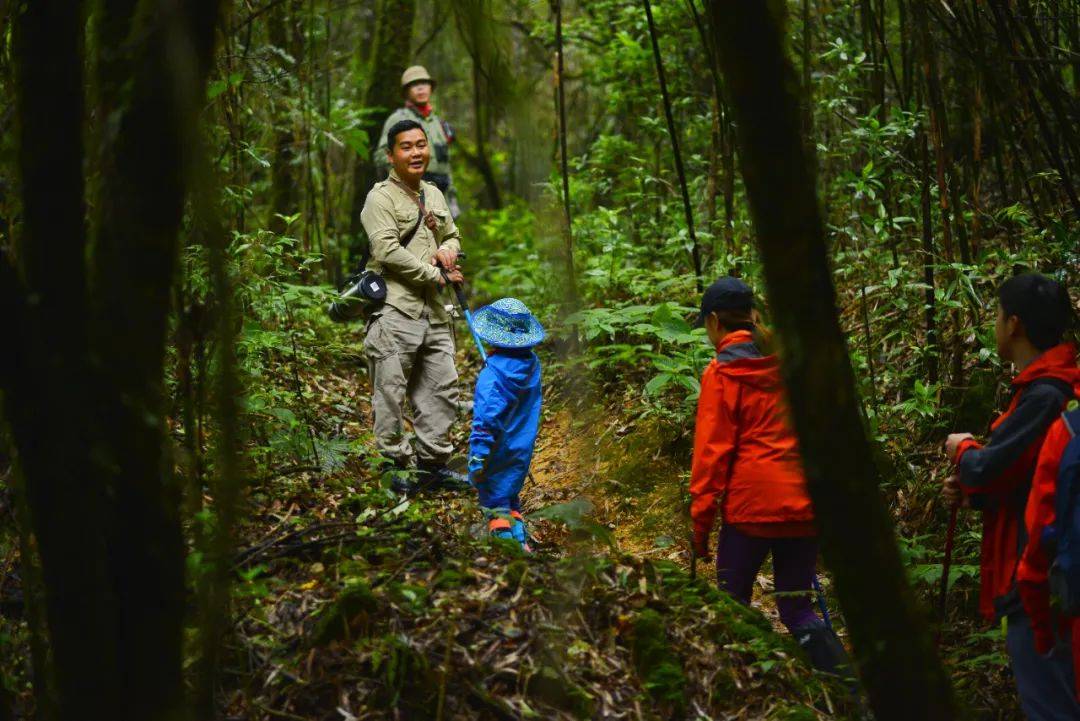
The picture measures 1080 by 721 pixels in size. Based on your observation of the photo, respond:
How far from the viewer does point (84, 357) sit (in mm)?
2611

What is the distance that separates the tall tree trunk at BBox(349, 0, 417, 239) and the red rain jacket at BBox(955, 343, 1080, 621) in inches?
379

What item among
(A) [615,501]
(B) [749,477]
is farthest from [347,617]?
(A) [615,501]

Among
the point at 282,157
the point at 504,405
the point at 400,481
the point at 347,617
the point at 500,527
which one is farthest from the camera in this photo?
the point at 282,157

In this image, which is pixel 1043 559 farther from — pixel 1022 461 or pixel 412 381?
pixel 412 381

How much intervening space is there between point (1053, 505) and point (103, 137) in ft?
9.49

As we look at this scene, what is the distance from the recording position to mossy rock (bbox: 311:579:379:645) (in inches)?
148

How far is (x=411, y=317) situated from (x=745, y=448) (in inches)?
114

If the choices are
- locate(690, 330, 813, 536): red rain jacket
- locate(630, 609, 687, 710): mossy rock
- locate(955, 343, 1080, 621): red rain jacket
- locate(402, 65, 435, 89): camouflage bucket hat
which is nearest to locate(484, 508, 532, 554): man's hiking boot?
locate(690, 330, 813, 536): red rain jacket

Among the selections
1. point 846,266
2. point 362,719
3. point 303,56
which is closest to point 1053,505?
point 362,719

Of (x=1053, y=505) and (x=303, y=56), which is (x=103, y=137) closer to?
(x=1053, y=505)

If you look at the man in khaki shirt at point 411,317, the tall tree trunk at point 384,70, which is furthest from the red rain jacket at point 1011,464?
the tall tree trunk at point 384,70

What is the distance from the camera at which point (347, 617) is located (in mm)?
3799

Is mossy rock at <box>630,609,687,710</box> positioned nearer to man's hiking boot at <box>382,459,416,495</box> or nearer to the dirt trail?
the dirt trail

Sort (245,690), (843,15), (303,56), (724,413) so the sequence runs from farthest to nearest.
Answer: (303,56) < (843,15) < (724,413) < (245,690)
